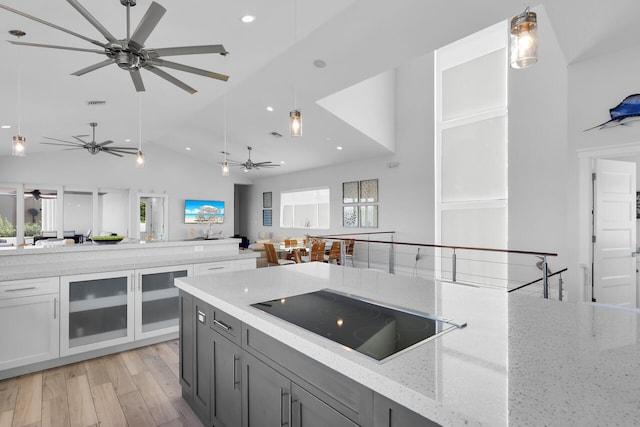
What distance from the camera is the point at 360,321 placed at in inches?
53.6

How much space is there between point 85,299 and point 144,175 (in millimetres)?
7852

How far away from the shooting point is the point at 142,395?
245 cm

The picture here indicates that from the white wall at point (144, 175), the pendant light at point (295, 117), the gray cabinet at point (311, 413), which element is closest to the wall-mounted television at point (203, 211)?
the white wall at point (144, 175)

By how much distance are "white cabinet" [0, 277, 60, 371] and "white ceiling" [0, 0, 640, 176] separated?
215cm

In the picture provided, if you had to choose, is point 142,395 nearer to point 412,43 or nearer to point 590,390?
point 590,390

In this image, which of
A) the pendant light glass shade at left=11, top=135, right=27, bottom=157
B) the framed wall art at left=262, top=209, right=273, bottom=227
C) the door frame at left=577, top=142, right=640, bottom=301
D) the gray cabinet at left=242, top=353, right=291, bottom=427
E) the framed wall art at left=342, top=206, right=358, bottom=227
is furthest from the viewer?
the framed wall art at left=262, top=209, right=273, bottom=227

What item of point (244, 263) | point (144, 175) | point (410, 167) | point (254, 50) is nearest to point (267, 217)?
point (144, 175)

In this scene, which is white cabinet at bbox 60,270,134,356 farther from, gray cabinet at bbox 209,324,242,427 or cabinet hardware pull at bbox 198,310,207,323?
gray cabinet at bbox 209,324,242,427

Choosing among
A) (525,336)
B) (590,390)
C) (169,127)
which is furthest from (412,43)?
(169,127)

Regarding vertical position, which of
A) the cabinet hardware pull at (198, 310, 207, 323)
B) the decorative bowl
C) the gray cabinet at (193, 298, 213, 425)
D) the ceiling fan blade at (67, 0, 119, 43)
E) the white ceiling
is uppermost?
the white ceiling

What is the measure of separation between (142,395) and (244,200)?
11.3 meters

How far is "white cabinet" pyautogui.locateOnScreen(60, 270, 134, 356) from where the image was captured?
285 centimetres

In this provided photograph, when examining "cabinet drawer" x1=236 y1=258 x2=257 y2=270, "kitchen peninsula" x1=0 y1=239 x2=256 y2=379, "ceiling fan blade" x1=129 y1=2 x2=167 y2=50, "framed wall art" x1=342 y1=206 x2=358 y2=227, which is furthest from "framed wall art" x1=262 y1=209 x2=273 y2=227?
"ceiling fan blade" x1=129 y1=2 x2=167 y2=50

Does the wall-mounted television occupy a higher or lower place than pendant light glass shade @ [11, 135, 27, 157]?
lower
